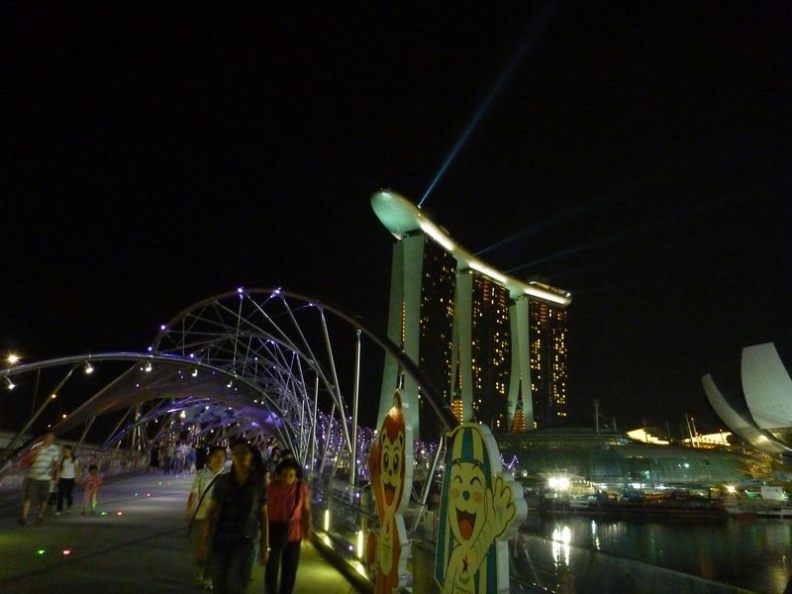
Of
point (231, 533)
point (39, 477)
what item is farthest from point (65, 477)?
point (231, 533)

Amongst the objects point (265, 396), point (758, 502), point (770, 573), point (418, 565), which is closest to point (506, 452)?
point (758, 502)

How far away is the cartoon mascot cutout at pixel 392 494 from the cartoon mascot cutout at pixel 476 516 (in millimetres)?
561

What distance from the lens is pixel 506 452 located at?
6406 cm

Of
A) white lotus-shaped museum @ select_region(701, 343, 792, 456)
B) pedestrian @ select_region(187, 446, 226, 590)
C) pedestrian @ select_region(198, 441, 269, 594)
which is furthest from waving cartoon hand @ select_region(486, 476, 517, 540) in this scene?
white lotus-shaped museum @ select_region(701, 343, 792, 456)

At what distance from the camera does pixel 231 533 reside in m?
5.04

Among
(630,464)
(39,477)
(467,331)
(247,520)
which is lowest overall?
(247,520)

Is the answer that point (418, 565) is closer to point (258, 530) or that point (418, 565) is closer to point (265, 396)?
point (258, 530)

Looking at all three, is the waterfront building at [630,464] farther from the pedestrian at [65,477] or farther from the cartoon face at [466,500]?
the cartoon face at [466,500]

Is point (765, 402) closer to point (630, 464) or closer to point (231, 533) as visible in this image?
point (630, 464)

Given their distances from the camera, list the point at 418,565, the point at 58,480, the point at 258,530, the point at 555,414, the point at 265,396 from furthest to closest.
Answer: the point at 555,414 < the point at 265,396 < the point at 58,480 < the point at 418,565 < the point at 258,530

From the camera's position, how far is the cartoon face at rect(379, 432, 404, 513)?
6129 mm

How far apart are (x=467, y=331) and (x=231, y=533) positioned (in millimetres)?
76840

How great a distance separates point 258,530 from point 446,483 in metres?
1.62

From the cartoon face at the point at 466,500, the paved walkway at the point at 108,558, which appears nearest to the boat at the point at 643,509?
the paved walkway at the point at 108,558
